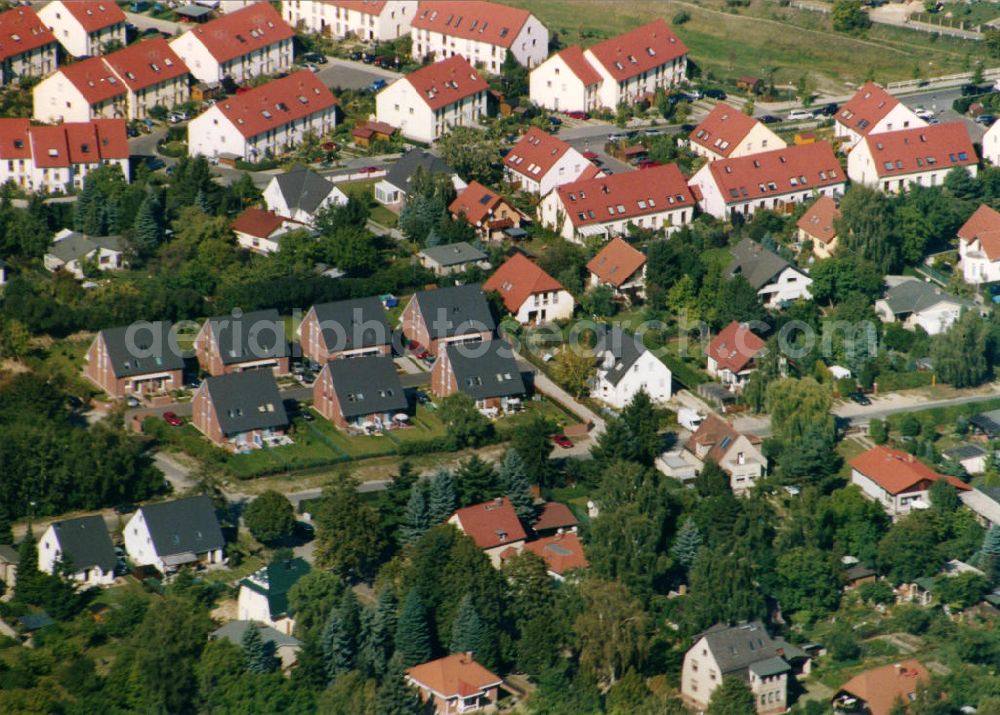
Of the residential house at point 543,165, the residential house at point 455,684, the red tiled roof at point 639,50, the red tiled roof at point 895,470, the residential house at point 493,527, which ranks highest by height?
the red tiled roof at point 639,50

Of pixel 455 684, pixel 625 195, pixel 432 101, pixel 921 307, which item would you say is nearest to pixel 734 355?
pixel 921 307

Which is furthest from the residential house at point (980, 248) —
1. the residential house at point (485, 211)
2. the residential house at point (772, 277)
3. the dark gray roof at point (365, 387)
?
the dark gray roof at point (365, 387)

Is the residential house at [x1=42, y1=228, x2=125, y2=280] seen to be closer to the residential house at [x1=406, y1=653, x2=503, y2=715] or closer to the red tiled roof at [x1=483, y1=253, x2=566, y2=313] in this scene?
the red tiled roof at [x1=483, y1=253, x2=566, y2=313]

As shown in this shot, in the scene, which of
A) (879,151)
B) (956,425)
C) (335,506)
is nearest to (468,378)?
(335,506)

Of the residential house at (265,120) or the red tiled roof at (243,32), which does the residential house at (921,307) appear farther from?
the red tiled roof at (243,32)

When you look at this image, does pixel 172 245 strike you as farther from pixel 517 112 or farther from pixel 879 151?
pixel 879 151
